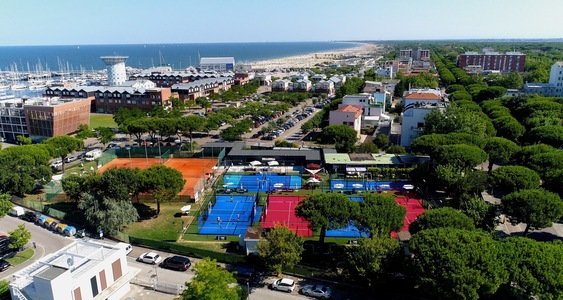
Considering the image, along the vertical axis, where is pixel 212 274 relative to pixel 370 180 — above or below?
above

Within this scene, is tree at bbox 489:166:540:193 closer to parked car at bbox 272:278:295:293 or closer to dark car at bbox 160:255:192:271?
parked car at bbox 272:278:295:293

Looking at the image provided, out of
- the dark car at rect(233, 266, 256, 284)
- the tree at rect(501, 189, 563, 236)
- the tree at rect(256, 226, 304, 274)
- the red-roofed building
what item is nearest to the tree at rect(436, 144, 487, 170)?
the tree at rect(501, 189, 563, 236)

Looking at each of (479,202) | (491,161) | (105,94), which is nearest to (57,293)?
(479,202)

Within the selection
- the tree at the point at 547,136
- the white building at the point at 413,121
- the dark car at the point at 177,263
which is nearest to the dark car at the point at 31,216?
the dark car at the point at 177,263

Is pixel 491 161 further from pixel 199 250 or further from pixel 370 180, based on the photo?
pixel 199 250

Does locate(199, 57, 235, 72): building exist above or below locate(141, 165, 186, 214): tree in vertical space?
above

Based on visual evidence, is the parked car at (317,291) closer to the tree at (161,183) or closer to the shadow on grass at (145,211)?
the tree at (161,183)
